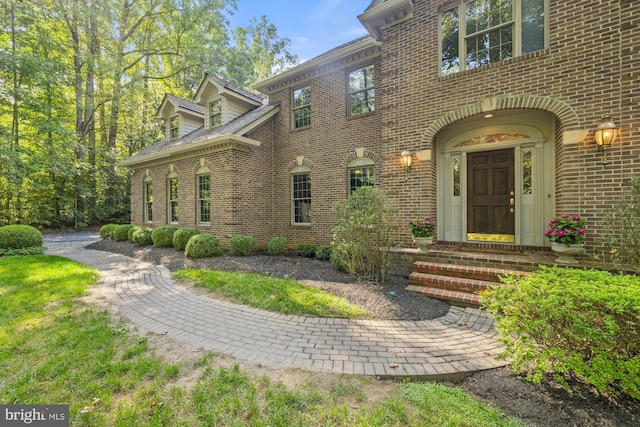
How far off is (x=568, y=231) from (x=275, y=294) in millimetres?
5395

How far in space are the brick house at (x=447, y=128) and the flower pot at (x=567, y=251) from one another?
1.59 feet

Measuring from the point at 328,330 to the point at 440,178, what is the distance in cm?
509

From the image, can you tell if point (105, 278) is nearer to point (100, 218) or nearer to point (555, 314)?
point (555, 314)

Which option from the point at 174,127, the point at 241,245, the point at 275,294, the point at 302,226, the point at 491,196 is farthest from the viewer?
the point at 174,127

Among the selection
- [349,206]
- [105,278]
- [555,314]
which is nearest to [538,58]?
[349,206]

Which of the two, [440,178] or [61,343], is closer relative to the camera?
[61,343]

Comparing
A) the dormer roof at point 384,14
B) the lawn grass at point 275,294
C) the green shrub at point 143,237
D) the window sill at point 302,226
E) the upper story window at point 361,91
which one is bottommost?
the lawn grass at point 275,294

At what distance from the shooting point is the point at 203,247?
8438mm

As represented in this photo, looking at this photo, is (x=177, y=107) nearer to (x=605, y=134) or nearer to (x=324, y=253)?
(x=324, y=253)

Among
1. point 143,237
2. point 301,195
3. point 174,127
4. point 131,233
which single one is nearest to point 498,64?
point 301,195

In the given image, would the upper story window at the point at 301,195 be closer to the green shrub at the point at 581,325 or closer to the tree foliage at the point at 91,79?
the green shrub at the point at 581,325

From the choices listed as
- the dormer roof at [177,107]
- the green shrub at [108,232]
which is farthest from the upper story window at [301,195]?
the green shrub at [108,232]

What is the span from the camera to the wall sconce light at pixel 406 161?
21.5 feet

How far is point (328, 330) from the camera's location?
150 inches
